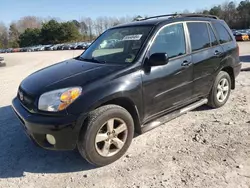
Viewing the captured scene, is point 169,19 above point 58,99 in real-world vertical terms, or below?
above

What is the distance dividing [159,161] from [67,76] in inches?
65.9

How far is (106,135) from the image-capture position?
327cm

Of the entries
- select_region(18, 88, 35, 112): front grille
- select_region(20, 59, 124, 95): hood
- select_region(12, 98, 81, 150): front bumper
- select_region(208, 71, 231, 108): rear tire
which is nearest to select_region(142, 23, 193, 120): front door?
select_region(20, 59, 124, 95): hood

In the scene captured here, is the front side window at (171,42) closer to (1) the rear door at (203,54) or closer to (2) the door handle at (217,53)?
(1) the rear door at (203,54)

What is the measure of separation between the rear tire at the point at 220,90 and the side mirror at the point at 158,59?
1.77 meters

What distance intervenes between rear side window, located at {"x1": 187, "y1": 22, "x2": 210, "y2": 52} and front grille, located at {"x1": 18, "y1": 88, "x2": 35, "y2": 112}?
2.69 metres

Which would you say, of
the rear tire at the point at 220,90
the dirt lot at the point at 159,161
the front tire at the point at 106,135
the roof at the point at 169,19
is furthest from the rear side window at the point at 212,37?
the front tire at the point at 106,135

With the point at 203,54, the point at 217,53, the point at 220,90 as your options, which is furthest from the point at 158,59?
the point at 220,90

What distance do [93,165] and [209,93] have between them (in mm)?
2670

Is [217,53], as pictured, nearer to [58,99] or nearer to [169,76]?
[169,76]

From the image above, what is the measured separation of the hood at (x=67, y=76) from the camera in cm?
322

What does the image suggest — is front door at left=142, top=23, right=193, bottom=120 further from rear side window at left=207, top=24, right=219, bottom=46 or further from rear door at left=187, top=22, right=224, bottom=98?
rear side window at left=207, top=24, right=219, bottom=46

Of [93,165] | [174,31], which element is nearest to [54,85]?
[93,165]

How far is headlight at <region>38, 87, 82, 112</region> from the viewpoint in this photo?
118 inches
